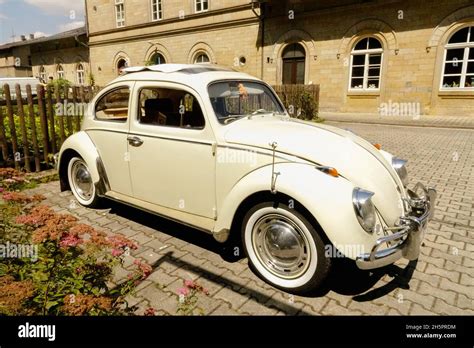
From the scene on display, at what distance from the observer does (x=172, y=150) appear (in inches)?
139

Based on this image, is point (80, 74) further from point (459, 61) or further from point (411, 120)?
point (459, 61)

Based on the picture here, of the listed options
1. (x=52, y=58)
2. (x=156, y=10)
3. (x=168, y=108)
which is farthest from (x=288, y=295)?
(x=52, y=58)

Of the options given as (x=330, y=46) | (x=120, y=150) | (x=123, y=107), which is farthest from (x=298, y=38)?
(x=120, y=150)

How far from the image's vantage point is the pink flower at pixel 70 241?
2420mm

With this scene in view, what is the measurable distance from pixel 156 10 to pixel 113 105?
897 inches

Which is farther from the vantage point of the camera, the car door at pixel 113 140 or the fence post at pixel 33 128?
the fence post at pixel 33 128

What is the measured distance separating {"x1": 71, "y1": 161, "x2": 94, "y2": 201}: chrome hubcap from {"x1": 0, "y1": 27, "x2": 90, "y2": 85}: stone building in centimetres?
2945

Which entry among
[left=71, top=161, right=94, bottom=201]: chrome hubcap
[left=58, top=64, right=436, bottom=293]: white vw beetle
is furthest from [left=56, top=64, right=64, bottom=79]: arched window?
[left=58, top=64, right=436, bottom=293]: white vw beetle

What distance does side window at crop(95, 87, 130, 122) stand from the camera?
446cm

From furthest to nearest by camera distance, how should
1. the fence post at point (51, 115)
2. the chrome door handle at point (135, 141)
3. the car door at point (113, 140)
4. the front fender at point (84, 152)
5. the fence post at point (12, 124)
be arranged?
the fence post at point (51, 115) < the fence post at point (12, 124) < the front fender at point (84, 152) < the car door at point (113, 140) < the chrome door handle at point (135, 141)

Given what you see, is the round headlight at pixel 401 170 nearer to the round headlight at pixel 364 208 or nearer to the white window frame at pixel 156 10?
the round headlight at pixel 364 208

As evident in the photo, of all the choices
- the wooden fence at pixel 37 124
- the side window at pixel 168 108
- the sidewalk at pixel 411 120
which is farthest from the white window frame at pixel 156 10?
the side window at pixel 168 108

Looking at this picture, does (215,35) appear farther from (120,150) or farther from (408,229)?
(408,229)

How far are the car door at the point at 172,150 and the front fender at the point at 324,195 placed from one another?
2.18ft
